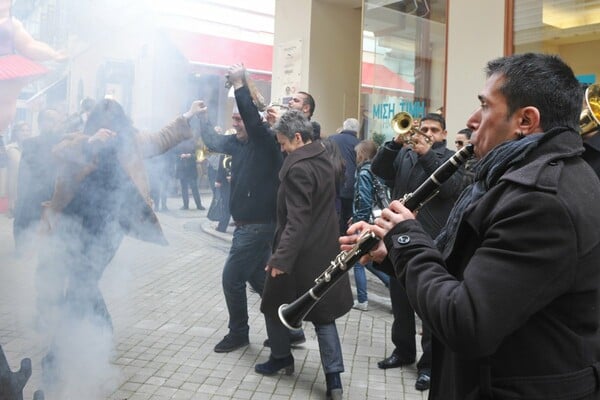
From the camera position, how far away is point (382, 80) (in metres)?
8.50

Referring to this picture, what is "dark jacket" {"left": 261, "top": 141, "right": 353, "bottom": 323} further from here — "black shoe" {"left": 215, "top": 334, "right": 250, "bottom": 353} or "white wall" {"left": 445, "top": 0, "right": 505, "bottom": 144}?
"white wall" {"left": 445, "top": 0, "right": 505, "bottom": 144}

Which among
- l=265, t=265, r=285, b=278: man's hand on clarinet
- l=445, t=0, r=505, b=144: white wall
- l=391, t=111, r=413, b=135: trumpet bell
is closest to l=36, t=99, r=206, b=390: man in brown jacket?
l=265, t=265, r=285, b=278: man's hand on clarinet

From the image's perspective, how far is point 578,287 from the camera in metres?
1.37

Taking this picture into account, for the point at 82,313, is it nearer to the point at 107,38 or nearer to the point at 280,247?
the point at 280,247

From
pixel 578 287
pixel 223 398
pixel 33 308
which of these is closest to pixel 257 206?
pixel 223 398

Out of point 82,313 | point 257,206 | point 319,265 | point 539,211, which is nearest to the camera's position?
point 539,211

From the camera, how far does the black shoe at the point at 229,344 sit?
166 inches

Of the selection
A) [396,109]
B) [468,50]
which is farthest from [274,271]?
[396,109]

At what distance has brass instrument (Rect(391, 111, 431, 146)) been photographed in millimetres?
3805

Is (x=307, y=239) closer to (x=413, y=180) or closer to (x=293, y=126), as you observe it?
(x=293, y=126)

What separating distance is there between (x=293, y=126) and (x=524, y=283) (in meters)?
2.56

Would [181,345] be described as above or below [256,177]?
below

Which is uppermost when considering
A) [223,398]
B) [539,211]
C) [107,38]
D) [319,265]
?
[107,38]

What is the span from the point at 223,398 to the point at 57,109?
2004 mm
